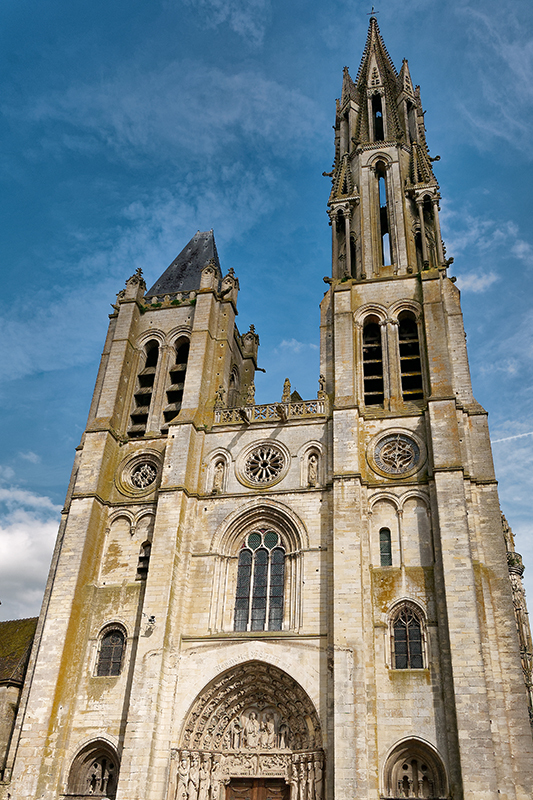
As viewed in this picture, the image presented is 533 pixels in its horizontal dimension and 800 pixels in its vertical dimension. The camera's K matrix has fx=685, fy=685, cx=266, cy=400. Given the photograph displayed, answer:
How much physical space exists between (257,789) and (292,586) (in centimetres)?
459

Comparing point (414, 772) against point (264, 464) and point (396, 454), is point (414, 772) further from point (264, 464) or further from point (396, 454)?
point (264, 464)

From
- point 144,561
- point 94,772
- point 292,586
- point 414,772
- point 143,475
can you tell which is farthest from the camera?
point 143,475

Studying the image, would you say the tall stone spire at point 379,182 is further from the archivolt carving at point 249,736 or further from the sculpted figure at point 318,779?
the sculpted figure at point 318,779

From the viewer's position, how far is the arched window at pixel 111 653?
17.3 metres

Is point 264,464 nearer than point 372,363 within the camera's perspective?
Yes

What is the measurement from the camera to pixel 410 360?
68.1ft

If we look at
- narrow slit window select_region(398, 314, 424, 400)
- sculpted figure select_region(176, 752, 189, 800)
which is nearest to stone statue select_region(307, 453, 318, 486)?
narrow slit window select_region(398, 314, 424, 400)

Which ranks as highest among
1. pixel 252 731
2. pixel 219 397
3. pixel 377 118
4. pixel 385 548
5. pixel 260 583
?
pixel 377 118

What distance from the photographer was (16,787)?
51.0 ft

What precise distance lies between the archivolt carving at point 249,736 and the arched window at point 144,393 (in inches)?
331

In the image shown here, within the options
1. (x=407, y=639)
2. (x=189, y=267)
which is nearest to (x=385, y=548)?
(x=407, y=639)

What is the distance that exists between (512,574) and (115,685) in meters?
14.8

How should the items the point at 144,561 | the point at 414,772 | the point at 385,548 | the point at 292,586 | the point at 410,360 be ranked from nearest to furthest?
the point at 414,772 → the point at 385,548 → the point at 292,586 → the point at 144,561 → the point at 410,360

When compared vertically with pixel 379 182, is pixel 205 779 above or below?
below
